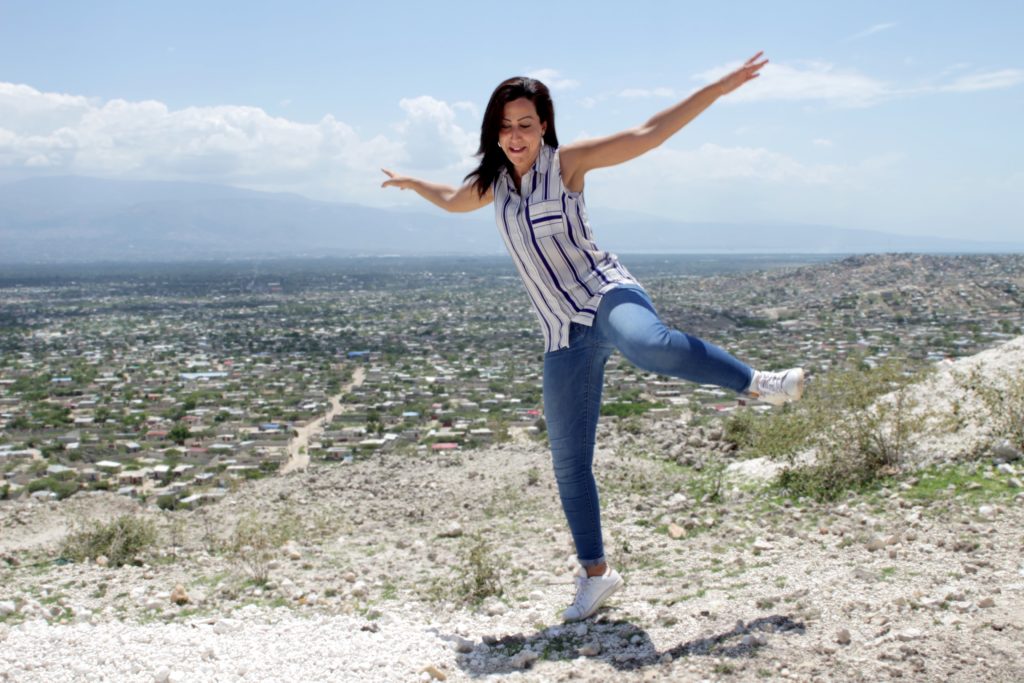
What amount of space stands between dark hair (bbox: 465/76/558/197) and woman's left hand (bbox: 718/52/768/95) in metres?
0.60

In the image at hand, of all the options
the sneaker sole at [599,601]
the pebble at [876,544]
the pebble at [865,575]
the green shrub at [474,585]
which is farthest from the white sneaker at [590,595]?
the pebble at [876,544]

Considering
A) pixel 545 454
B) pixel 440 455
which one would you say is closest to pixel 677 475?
pixel 545 454

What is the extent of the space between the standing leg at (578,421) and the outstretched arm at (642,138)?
0.56 meters

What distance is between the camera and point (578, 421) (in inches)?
121

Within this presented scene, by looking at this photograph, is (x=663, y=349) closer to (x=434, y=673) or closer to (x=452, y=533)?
(x=434, y=673)

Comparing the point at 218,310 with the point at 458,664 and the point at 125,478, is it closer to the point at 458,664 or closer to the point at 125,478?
the point at 125,478

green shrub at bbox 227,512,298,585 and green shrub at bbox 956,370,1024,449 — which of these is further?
green shrub at bbox 956,370,1024,449

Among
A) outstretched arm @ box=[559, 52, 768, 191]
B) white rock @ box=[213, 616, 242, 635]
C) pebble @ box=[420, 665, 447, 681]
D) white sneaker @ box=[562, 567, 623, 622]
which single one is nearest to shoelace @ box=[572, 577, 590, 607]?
white sneaker @ box=[562, 567, 623, 622]

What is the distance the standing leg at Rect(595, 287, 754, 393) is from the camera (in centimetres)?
260

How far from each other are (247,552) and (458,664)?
84.1 inches

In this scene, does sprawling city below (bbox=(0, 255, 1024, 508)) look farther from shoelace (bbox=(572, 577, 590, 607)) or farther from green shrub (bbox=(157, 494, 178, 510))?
shoelace (bbox=(572, 577, 590, 607))

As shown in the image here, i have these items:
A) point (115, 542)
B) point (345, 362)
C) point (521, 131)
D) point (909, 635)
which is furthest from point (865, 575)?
point (345, 362)

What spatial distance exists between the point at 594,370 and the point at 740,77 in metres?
1.12

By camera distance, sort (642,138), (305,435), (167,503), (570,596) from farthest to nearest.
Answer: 1. (305,435)
2. (167,503)
3. (570,596)
4. (642,138)
